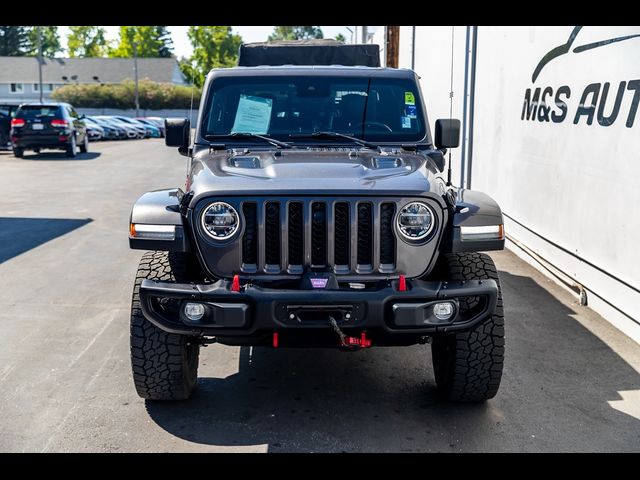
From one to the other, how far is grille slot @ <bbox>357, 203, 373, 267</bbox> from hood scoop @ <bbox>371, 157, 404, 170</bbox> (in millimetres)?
443

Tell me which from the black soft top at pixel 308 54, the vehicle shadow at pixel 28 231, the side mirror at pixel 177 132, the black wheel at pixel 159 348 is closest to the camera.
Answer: the black wheel at pixel 159 348

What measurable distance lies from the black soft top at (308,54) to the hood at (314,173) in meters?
4.01

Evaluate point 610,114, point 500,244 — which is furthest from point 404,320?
point 610,114

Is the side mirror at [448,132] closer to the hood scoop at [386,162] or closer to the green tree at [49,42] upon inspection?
the hood scoop at [386,162]

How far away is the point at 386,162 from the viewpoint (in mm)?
4176

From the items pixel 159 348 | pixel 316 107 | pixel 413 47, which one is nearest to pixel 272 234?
pixel 159 348

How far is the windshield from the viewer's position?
194 inches

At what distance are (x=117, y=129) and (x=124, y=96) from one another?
27618mm

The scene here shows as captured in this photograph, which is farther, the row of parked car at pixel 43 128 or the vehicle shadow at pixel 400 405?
the row of parked car at pixel 43 128

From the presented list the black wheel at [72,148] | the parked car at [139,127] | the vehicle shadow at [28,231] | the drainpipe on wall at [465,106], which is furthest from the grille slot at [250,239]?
the parked car at [139,127]

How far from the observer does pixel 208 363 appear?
4.88 m

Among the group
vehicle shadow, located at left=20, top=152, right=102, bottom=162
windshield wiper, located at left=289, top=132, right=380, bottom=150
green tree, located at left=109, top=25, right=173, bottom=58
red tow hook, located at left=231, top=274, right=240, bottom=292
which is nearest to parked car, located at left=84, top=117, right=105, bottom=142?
vehicle shadow, located at left=20, top=152, right=102, bottom=162

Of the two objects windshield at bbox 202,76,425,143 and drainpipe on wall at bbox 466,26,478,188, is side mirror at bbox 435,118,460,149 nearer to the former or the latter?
windshield at bbox 202,76,425,143

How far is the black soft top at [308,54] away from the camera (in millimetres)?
8219
